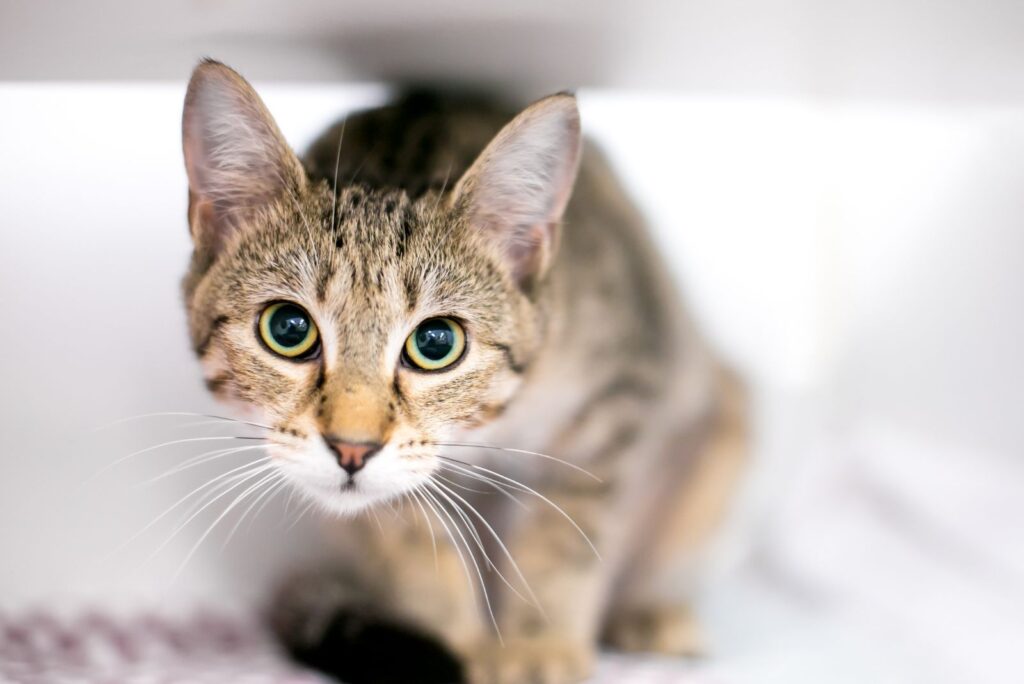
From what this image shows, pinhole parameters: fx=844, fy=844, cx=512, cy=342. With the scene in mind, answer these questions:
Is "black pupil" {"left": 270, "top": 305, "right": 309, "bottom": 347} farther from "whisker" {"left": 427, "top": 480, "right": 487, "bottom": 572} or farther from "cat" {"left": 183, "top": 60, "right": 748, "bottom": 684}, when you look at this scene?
"whisker" {"left": 427, "top": 480, "right": 487, "bottom": 572}

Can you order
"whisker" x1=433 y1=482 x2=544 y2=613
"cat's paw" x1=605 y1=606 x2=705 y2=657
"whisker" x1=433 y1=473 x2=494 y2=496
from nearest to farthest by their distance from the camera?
Result: 1. "whisker" x1=433 y1=473 x2=494 y2=496
2. "whisker" x1=433 y1=482 x2=544 y2=613
3. "cat's paw" x1=605 y1=606 x2=705 y2=657

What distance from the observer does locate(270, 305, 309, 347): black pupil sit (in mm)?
654

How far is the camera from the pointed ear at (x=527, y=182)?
2.12 feet

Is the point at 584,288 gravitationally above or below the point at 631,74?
below

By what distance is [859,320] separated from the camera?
1.36m

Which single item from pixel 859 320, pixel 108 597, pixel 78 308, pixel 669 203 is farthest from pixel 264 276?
pixel 859 320

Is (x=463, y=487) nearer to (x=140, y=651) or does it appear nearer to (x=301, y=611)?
(x=301, y=611)

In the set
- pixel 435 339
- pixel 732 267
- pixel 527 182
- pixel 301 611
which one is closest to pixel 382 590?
pixel 301 611

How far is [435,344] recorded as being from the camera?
671mm

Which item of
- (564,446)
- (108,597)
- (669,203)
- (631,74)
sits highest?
(631,74)

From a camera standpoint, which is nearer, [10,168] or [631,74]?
[10,168]

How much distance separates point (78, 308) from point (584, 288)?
50cm

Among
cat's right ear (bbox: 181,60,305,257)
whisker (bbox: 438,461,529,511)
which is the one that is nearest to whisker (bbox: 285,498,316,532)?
whisker (bbox: 438,461,529,511)

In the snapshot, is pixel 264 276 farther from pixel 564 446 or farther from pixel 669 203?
pixel 669 203
